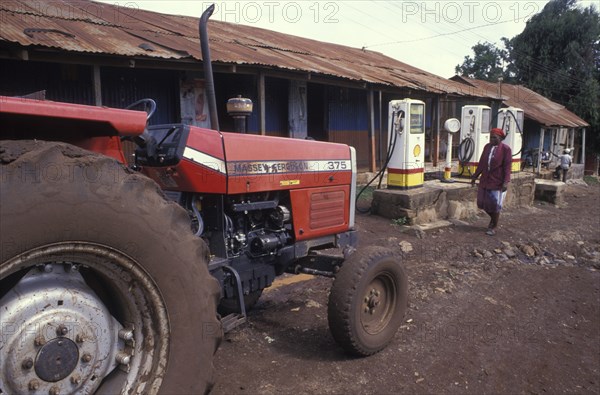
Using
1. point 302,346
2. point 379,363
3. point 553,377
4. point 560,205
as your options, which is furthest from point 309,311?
point 560,205

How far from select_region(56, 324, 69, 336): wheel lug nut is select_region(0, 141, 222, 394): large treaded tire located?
18 centimetres

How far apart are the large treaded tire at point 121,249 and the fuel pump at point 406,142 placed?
6.26m

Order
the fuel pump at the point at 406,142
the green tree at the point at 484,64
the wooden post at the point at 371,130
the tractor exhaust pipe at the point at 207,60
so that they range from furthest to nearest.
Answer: the green tree at the point at 484,64 → the wooden post at the point at 371,130 → the fuel pump at the point at 406,142 → the tractor exhaust pipe at the point at 207,60

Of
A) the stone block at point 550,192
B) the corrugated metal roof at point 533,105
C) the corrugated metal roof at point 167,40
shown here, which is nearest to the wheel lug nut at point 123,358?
the corrugated metal roof at point 167,40

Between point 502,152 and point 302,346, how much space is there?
5.55m

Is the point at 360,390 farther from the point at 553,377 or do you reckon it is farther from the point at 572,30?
the point at 572,30

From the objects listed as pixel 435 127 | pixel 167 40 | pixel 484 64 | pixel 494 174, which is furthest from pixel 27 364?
pixel 484 64

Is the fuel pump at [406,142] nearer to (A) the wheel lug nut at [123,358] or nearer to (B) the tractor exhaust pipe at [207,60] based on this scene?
(B) the tractor exhaust pipe at [207,60]

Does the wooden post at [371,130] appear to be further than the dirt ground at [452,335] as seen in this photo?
Yes

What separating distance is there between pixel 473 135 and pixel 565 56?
16.7m

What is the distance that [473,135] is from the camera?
10219 millimetres

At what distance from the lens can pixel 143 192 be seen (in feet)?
6.17

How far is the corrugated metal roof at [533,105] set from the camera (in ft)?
61.5

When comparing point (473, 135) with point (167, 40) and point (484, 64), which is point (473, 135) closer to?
point (167, 40)
